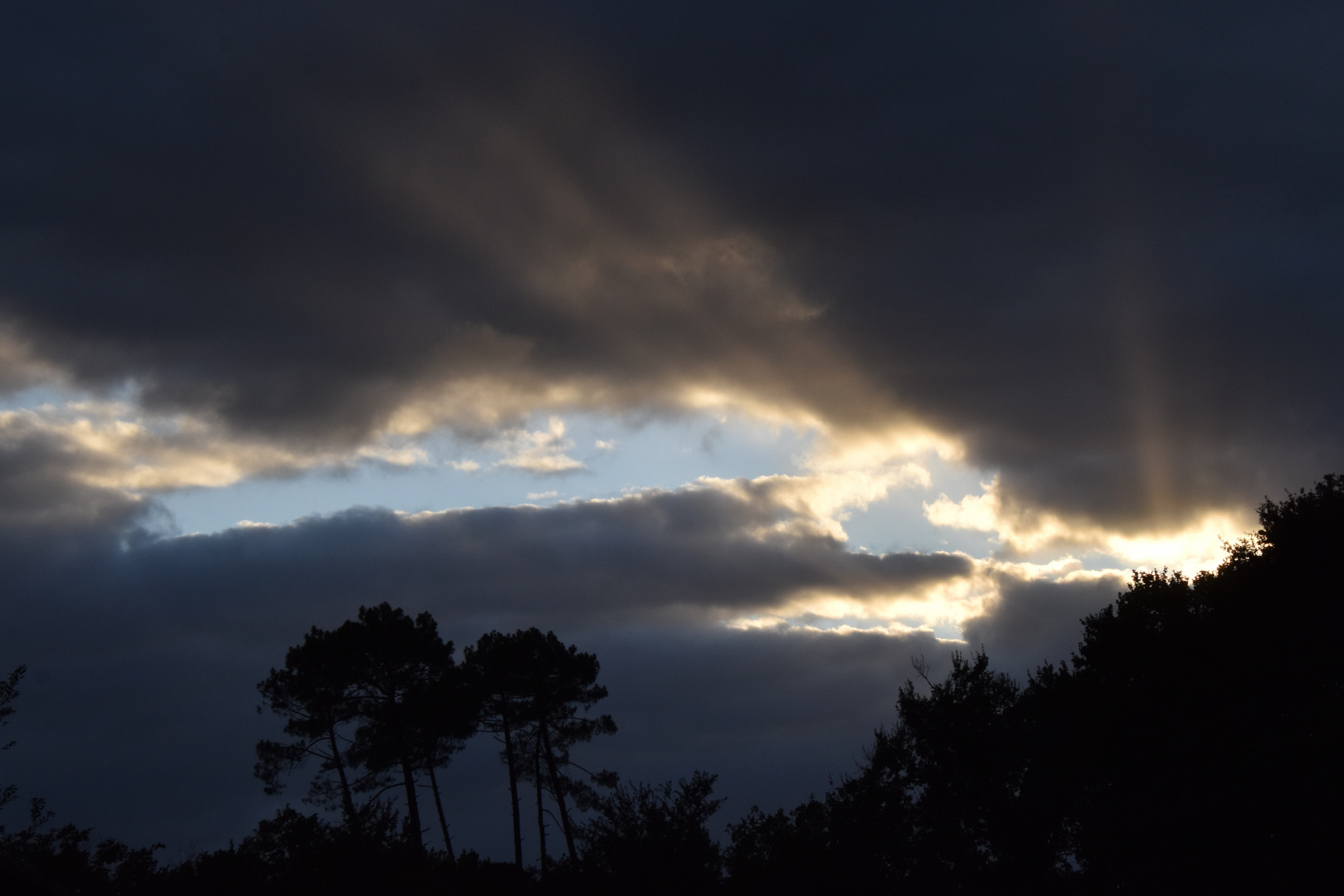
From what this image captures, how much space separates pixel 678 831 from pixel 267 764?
22116 mm

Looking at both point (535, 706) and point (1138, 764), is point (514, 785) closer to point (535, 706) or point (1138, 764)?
point (535, 706)

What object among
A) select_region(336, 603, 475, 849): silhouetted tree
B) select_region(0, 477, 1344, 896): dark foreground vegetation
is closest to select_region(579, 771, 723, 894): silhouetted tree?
select_region(0, 477, 1344, 896): dark foreground vegetation

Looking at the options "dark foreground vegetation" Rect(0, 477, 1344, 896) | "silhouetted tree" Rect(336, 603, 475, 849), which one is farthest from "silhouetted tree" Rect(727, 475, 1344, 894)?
"silhouetted tree" Rect(336, 603, 475, 849)

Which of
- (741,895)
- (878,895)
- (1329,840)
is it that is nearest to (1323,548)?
(1329,840)

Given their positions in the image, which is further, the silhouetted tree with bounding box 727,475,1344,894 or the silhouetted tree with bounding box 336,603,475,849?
→ the silhouetted tree with bounding box 336,603,475,849

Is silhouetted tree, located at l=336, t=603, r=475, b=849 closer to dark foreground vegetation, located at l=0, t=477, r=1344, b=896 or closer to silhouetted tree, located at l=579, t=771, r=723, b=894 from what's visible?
dark foreground vegetation, located at l=0, t=477, r=1344, b=896

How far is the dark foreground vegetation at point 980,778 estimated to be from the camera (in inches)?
1233

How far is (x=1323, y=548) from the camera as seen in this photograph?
32531 millimetres

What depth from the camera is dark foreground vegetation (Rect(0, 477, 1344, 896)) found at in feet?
103

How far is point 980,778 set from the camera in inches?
1538

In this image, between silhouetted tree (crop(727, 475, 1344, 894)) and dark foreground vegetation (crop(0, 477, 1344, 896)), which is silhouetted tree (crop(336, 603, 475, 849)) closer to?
dark foreground vegetation (crop(0, 477, 1344, 896))

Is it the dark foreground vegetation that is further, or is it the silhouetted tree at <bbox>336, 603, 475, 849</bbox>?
the silhouetted tree at <bbox>336, 603, 475, 849</bbox>

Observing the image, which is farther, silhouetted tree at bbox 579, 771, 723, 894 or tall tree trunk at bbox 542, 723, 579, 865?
tall tree trunk at bbox 542, 723, 579, 865

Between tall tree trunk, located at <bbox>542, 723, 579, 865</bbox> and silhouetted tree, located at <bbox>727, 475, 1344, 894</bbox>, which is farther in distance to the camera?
tall tree trunk, located at <bbox>542, 723, 579, 865</bbox>
